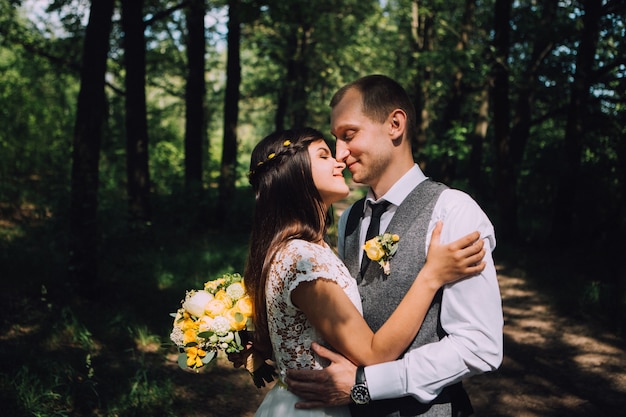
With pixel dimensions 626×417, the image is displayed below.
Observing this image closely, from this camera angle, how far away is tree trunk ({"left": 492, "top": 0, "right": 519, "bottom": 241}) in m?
10.9

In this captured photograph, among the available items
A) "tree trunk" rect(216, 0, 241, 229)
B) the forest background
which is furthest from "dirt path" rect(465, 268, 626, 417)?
"tree trunk" rect(216, 0, 241, 229)

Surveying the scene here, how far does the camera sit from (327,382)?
89.6 inches

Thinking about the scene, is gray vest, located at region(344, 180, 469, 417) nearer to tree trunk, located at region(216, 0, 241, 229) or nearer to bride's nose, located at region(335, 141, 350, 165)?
bride's nose, located at region(335, 141, 350, 165)

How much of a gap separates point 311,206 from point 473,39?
18.1m

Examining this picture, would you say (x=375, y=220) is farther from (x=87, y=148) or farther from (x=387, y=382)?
(x=87, y=148)

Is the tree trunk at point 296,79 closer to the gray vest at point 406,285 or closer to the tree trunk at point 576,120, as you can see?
the tree trunk at point 576,120

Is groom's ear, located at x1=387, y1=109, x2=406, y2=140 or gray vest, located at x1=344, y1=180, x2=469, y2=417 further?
groom's ear, located at x1=387, y1=109, x2=406, y2=140

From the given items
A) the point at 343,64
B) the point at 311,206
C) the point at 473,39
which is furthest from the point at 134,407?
the point at 343,64

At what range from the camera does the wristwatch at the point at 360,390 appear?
2182 mm

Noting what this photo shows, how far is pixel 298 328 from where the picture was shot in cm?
237

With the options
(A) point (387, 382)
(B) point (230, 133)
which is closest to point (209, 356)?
(A) point (387, 382)

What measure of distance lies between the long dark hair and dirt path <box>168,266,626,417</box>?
280 centimetres

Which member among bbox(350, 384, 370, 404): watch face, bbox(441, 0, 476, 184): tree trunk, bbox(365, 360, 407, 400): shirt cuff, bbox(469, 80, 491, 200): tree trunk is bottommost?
bbox(350, 384, 370, 404): watch face

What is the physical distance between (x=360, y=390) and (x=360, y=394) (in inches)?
0.6
